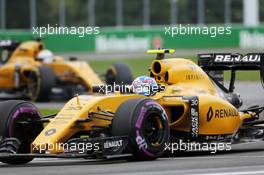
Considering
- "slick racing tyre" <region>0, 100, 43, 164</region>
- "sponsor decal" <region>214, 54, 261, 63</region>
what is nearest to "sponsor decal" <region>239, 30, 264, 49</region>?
"sponsor decal" <region>214, 54, 261, 63</region>

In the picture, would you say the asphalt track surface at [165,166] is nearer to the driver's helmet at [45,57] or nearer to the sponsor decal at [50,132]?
the sponsor decal at [50,132]

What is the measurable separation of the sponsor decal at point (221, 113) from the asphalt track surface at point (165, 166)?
21.6 inches

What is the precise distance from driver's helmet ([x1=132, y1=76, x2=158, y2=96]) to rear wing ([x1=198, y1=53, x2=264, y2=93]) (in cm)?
200

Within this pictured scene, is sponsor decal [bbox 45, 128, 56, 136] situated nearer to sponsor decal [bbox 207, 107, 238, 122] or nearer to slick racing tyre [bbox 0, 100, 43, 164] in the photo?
slick racing tyre [bbox 0, 100, 43, 164]

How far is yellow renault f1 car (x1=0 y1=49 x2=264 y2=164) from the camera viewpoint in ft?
37.6

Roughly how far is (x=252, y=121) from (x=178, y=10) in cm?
4108

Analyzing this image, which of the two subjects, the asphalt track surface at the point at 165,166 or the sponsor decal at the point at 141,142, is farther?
the sponsor decal at the point at 141,142

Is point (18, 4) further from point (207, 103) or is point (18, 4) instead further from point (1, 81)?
point (207, 103)

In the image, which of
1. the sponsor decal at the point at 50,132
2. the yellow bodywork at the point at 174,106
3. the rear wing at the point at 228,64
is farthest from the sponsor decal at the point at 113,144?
the rear wing at the point at 228,64

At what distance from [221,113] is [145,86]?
1251mm

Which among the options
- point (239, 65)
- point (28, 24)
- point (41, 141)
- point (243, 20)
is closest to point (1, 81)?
point (239, 65)

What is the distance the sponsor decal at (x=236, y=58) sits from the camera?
1406cm

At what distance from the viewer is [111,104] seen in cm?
1213

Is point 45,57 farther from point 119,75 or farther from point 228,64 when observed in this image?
point 228,64
